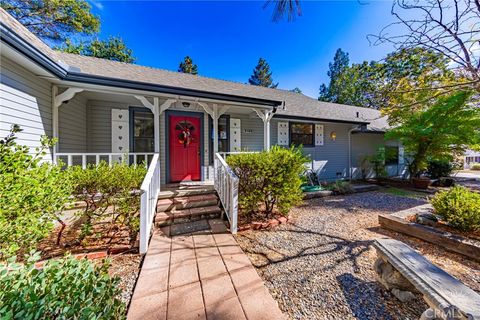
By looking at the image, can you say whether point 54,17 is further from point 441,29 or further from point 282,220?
point 441,29

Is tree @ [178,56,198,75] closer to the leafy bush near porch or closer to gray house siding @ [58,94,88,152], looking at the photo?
gray house siding @ [58,94,88,152]

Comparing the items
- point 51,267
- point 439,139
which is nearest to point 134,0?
point 51,267

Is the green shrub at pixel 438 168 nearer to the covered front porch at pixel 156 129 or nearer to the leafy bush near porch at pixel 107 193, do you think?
the covered front porch at pixel 156 129

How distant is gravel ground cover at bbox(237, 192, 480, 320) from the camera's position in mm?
1961

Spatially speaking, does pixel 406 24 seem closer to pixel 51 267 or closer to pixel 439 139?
pixel 51 267

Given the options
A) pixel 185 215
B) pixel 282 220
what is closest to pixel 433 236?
pixel 282 220

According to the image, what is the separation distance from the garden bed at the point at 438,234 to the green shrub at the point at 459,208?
163mm

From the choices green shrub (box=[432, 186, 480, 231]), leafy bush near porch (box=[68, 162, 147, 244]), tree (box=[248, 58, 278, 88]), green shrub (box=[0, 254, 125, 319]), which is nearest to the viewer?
green shrub (box=[0, 254, 125, 319])

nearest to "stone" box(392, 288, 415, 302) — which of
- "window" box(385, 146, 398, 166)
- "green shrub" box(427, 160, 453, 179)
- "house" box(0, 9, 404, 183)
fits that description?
"house" box(0, 9, 404, 183)

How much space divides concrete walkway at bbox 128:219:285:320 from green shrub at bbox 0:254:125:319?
1.00 m

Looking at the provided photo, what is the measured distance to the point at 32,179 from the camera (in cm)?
206

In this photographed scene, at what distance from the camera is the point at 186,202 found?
4.45m

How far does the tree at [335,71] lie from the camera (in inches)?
1223

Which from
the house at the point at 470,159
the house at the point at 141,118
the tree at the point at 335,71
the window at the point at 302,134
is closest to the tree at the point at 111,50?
the house at the point at 141,118
